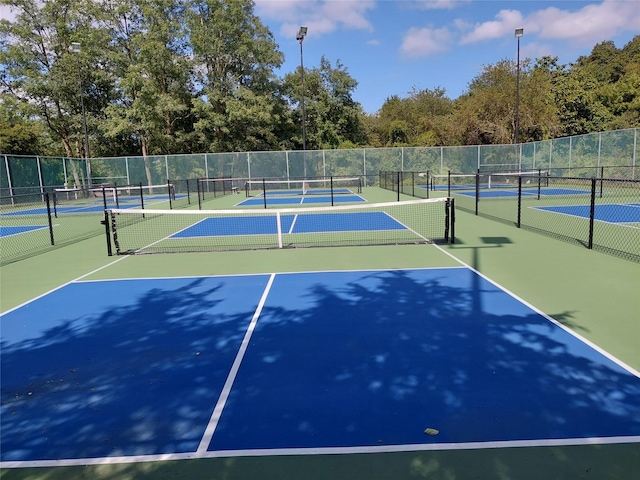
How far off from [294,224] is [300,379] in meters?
10.7

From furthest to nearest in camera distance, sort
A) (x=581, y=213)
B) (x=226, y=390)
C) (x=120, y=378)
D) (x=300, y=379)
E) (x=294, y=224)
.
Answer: (x=294, y=224) < (x=581, y=213) < (x=120, y=378) < (x=300, y=379) < (x=226, y=390)

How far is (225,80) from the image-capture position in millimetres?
40281

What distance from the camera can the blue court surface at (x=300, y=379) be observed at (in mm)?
3150

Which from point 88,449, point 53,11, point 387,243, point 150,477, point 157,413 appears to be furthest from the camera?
point 53,11

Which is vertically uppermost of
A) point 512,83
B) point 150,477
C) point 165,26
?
point 165,26

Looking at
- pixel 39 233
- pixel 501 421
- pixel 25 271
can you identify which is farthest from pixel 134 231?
pixel 501 421

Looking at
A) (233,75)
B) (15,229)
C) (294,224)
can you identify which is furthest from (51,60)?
(294,224)

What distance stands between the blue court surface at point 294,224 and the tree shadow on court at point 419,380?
286 inches

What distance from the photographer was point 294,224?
14.5m

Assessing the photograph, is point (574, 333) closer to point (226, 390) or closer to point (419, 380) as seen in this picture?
point (419, 380)

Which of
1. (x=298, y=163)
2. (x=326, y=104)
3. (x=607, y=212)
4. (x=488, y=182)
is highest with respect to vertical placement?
(x=326, y=104)

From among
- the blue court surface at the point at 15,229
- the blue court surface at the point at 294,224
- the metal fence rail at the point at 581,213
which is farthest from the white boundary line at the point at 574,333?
the blue court surface at the point at 15,229

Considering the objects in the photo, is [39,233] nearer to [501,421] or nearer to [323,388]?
[323,388]

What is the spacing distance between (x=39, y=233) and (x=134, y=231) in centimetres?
307
